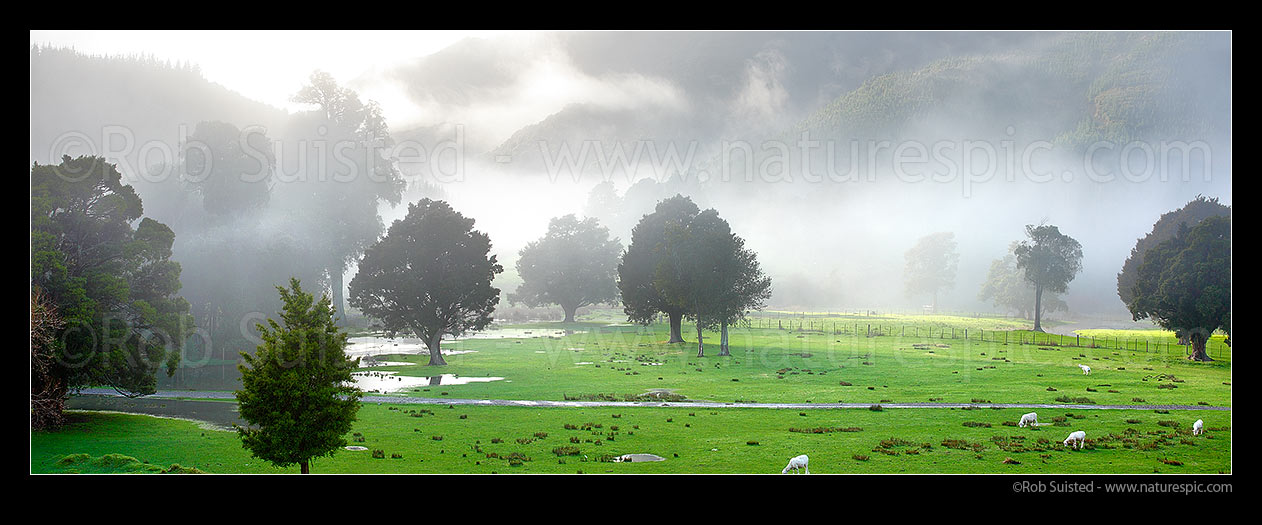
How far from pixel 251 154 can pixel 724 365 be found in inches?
2506

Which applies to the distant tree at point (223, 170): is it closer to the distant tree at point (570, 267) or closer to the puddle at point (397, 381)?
the distant tree at point (570, 267)

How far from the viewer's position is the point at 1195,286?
6081cm

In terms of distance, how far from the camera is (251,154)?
86.7 metres

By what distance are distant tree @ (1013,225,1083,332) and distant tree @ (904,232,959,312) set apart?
75614 millimetres

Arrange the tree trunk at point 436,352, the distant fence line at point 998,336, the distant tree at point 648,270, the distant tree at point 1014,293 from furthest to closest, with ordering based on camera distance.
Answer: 1. the distant tree at point 1014,293
2. the distant tree at point 648,270
3. the distant fence line at point 998,336
4. the tree trunk at point 436,352

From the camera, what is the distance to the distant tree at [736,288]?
220 feet

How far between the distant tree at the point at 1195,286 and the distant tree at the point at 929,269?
364 ft

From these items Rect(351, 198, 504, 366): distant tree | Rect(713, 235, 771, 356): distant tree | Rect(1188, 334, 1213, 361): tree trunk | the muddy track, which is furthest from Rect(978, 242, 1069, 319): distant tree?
Rect(351, 198, 504, 366): distant tree

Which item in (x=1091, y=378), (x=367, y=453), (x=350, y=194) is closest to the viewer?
(x=367, y=453)

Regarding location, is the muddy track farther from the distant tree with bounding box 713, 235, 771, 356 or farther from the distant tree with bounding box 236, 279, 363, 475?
the distant tree with bounding box 713, 235, 771, 356

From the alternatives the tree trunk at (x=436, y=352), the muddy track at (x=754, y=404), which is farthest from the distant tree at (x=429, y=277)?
the muddy track at (x=754, y=404)

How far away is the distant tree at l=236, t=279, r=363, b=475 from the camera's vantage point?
21.5 meters
